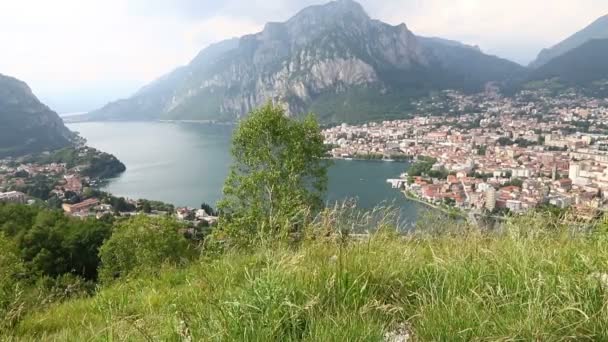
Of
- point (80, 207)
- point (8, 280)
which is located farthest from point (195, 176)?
point (8, 280)

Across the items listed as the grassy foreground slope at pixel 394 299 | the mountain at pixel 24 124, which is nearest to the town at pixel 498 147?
the grassy foreground slope at pixel 394 299

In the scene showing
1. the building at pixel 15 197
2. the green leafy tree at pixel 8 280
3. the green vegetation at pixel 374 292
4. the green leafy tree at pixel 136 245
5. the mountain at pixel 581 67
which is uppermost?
the mountain at pixel 581 67

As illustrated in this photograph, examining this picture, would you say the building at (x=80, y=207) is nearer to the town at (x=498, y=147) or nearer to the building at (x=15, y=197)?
the building at (x=15, y=197)

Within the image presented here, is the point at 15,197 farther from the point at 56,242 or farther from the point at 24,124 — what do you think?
the point at 24,124

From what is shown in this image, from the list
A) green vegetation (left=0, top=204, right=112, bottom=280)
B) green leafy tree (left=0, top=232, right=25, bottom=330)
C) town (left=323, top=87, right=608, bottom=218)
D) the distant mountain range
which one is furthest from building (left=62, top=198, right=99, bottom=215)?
the distant mountain range

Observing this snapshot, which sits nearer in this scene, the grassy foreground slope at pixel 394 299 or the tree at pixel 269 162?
the grassy foreground slope at pixel 394 299

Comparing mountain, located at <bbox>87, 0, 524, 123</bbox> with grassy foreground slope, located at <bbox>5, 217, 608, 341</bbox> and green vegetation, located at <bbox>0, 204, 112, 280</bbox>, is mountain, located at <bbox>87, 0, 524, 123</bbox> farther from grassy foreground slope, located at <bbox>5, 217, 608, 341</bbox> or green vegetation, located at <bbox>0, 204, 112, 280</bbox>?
grassy foreground slope, located at <bbox>5, 217, 608, 341</bbox>
